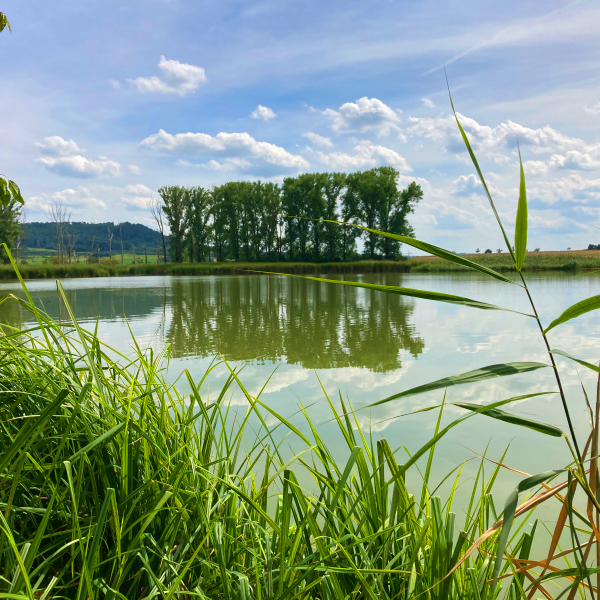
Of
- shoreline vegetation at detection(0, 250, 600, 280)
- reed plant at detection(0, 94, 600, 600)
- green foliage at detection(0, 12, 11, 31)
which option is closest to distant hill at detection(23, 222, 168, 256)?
shoreline vegetation at detection(0, 250, 600, 280)

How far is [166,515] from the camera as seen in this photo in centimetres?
122

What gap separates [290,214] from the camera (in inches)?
1559

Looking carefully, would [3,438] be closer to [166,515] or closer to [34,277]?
[166,515]

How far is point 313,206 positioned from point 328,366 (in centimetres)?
3762

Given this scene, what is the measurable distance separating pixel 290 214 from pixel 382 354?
34.8 meters

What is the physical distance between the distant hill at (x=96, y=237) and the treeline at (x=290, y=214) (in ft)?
298

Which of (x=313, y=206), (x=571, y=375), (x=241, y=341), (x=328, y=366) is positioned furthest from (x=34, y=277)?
(x=571, y=375)

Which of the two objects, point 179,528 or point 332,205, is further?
point 332,205

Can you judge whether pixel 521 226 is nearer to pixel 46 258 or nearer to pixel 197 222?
pixel 197 222

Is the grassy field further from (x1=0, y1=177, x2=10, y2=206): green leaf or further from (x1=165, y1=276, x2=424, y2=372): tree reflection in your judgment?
(x1=0, y1=177, x2=10, y2=206): green leaf

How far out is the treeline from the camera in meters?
41.5

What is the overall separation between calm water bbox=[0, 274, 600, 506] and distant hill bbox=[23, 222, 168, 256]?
129 meters

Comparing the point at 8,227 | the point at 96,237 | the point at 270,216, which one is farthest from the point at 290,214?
the point at 96,237

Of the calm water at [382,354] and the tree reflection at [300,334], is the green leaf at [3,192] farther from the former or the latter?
the tree reflection at [300,334]
